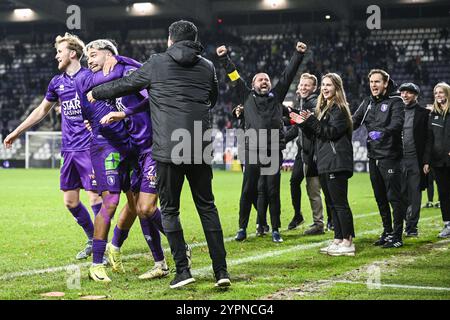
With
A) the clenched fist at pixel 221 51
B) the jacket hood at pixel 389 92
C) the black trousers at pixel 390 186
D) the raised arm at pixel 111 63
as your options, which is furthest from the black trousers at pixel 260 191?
the raised arm at pixel 111 63

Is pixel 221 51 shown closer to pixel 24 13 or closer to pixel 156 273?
pixel 156 273

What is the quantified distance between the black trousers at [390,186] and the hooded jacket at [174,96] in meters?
3.44

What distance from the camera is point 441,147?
1073 centimetres

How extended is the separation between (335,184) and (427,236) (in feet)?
8.18

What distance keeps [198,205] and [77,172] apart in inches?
105

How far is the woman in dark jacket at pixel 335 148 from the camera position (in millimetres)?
8445

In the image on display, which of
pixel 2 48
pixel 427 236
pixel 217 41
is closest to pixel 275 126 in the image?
pixel 427 236

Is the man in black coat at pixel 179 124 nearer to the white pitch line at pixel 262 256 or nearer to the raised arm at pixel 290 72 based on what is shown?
the white pitch line at pixel 262 256

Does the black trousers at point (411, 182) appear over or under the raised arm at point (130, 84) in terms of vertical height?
under

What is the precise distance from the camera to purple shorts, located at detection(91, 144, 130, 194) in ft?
22.9

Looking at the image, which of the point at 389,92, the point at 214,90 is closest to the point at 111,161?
the point at 214,90

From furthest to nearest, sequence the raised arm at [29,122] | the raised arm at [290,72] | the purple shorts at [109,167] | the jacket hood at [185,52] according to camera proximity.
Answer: the raised arm at [290,72] → the raised arm at [29,122] → the purple shorts at [109,167] → the jacket hood at [185,52]
